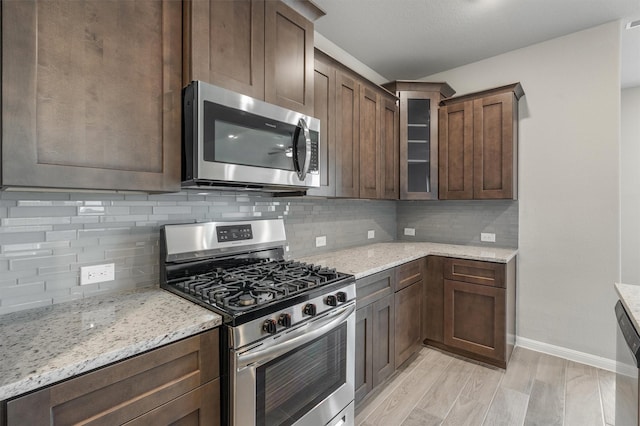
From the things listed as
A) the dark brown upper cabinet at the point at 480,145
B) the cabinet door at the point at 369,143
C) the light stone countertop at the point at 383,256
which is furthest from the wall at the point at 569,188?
the cabinet door at the point at 369,143

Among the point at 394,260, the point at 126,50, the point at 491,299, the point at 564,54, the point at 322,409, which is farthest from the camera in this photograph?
the point at 564,54

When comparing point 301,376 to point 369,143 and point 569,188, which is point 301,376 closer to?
point 369,143

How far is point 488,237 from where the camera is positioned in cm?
313

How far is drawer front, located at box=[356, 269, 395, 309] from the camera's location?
76.0 inches

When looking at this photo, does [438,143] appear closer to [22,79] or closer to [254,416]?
[254,416]

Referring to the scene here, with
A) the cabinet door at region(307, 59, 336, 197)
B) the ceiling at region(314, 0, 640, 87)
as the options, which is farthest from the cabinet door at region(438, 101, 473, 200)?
the cabinet door at region(307, 59, 336, 197)

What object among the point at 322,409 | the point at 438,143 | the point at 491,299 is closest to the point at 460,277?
the point at 491,299

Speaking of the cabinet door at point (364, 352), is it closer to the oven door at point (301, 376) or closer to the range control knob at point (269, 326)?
the oven door at point (301, 376)

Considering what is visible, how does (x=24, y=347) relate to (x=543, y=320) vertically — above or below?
above

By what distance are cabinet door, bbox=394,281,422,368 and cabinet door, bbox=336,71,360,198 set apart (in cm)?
90

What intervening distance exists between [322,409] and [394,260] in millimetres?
1132

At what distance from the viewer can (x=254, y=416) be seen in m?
1.21

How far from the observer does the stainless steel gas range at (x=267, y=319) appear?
1.18 metres

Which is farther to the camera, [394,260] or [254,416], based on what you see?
[394,260]
